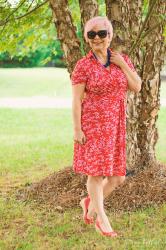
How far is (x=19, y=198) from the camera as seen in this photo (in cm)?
640

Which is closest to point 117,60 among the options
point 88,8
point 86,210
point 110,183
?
point 110,183

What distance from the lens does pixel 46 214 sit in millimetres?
5641

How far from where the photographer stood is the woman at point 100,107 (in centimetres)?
449

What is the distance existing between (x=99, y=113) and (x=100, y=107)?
0.05 meters

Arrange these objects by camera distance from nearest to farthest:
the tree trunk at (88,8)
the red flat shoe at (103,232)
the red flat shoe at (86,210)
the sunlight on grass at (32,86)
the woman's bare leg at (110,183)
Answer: the red flat shoe at (103,232), the woman's bare leg at (110,183), the red flat shoe at (86,210), the tree trunk at (88,8), the sunlight on grass at (32,86)

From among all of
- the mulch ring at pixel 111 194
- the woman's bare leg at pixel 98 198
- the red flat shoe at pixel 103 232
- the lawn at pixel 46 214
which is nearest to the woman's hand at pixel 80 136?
the woman's bare leg at pixel 98 198

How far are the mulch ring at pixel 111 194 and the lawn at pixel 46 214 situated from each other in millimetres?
161

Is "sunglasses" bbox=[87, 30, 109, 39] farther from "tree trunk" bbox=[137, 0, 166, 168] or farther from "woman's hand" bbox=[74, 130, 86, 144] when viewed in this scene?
"tree trunk" bbox=[137, 0, 166, 168]

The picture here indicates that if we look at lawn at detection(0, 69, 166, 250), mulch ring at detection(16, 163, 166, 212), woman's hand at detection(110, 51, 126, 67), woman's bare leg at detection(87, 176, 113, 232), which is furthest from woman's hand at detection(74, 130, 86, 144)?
mulch ring at detection(16, 163, 166, 212)

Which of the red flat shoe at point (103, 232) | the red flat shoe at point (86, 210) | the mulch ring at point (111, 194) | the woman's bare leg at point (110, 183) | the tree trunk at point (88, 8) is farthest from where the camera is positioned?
the tree trunk at point (88, 8)

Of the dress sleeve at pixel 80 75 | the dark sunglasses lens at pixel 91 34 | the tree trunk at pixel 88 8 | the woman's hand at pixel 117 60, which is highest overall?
the tree trunk at pixel 88 8

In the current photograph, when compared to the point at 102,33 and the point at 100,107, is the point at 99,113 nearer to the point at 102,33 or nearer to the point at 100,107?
the point at 100,107

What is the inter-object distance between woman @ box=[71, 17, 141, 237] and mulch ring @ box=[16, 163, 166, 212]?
112 centimetres

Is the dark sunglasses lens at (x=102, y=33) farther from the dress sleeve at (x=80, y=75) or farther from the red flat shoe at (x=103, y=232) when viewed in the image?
the red flat shoe at (x=103, y=232)
